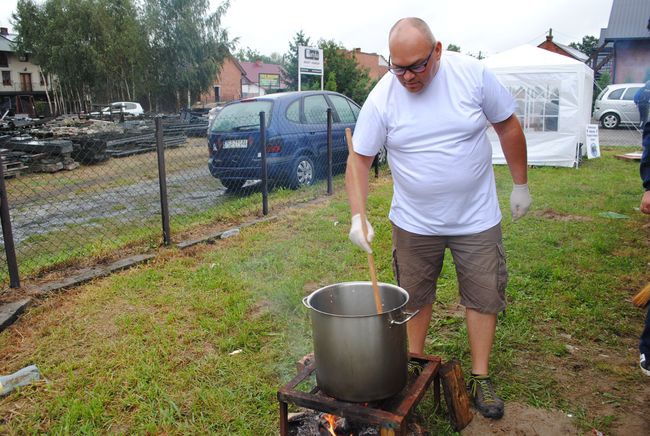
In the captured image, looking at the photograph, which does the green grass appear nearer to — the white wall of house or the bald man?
the bald man

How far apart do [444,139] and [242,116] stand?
589cm

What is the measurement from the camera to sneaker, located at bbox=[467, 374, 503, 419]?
243 cm

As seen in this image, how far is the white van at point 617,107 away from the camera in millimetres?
18359

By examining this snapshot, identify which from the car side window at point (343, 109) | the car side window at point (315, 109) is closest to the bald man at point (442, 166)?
the car side window at point (315, 109)

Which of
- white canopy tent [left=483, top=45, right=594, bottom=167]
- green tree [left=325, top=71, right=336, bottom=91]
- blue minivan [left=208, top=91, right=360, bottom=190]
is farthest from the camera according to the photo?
green tree [left=325, top=71, right=336, bottom=91]

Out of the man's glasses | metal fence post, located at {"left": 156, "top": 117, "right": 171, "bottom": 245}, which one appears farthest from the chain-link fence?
the man's glasses

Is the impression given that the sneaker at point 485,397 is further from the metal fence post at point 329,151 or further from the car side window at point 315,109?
the car side window at point 315,109

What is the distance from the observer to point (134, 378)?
279cm

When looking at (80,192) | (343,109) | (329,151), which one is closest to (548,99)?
(343,109)

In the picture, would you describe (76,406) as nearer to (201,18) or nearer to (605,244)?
(605,244)

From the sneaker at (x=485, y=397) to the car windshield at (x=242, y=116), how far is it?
18.2ft

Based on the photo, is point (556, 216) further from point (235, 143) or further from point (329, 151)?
point (235, 143)

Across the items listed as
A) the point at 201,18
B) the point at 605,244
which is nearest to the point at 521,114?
the point at 605,244

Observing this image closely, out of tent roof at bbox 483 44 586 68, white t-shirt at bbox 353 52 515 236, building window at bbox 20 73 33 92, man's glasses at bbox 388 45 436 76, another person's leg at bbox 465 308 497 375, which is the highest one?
building window at bbox 20 73 33 92
